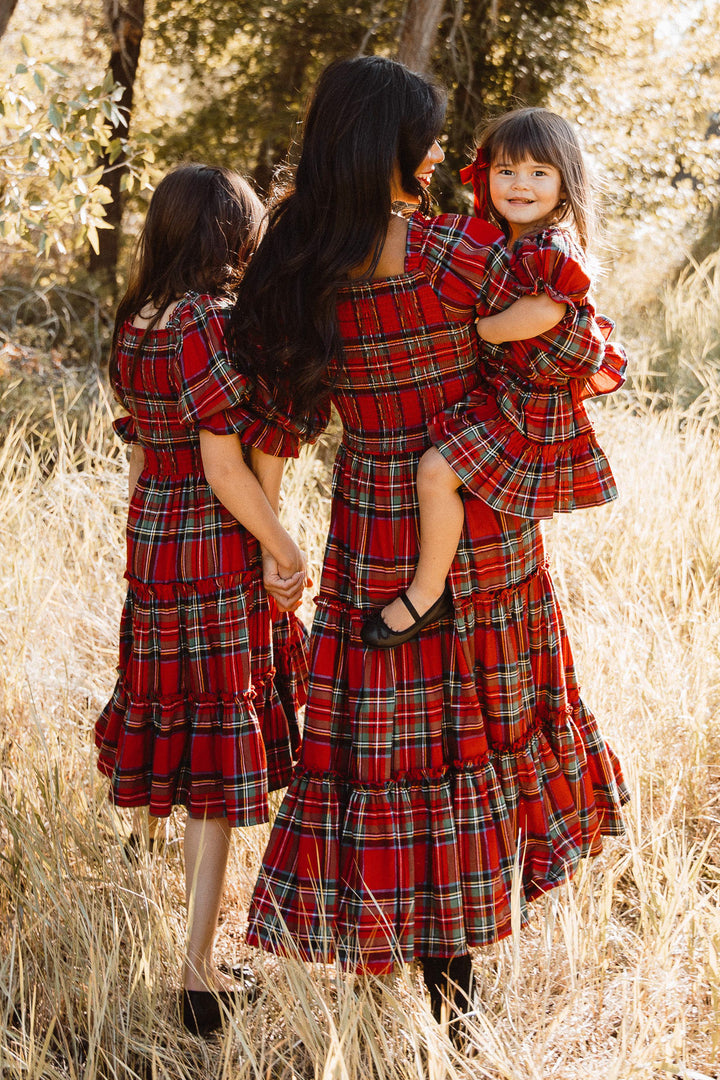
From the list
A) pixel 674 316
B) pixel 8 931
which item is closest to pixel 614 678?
pixel 8 931

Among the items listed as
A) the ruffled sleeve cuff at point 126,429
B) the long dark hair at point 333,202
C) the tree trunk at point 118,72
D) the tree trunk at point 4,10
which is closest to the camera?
the long dark hair at point 333,202

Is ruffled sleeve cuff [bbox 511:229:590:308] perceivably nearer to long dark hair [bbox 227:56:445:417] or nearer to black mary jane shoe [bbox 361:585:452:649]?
long dark hair [bbox 227:56:445:417]

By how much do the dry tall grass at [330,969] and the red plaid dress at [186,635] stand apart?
184 millimetres

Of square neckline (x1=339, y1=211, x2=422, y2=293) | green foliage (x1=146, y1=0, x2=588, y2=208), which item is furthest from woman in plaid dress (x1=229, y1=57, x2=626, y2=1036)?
green foliage (x1=146, y1=0, x2=588, y2=208)

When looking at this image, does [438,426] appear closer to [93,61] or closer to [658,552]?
[658,552]

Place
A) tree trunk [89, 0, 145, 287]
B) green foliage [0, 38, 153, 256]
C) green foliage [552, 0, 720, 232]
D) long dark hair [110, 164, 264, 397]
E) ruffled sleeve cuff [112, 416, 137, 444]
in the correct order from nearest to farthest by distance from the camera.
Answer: long dark hair [110, 164, 264, 397] < ruffled sleeve cuff [112, 416, 137, 444] < green foliage [0, 38, 153, 256] < green foliage [552, 0, 720, 232] < tree trunk [89, 0, 145, 287]

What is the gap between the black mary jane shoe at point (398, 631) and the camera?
66.9 inches

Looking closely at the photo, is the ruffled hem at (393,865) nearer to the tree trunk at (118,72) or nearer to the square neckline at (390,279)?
the square neckline at (390,279)

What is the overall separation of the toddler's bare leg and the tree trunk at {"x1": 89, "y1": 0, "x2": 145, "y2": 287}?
5880mm

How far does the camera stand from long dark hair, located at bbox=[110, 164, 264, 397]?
1.93 meters

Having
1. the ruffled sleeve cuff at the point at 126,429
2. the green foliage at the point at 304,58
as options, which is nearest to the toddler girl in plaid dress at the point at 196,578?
the ruffled sleeve cuff at the point at 126,429

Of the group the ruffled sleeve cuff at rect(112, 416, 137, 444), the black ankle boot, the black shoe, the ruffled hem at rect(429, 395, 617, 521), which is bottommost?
the black shoe

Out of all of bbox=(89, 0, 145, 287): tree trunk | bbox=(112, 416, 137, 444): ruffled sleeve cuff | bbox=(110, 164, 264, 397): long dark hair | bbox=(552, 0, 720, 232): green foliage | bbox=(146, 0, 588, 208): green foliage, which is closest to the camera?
bbox=(110, 164, 264, 397): long dark hair

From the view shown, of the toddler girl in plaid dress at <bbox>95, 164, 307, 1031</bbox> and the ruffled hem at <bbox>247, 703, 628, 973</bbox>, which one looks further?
the toddler girl in plaid dress at <bbox>95, 164, 307, 1031</bbox>
